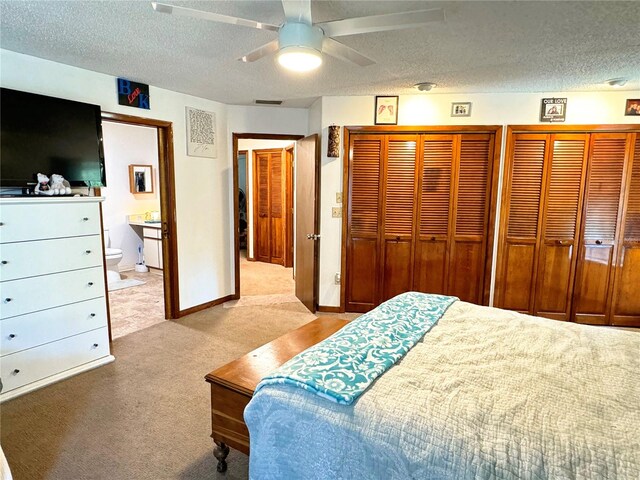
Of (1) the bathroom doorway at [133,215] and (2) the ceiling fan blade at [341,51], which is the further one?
(1) the bathroom doorway at [133,215]

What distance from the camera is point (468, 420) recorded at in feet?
3.77

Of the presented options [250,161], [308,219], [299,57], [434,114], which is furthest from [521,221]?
[250,161]

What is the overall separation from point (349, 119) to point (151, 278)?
Answer: 3772 mm

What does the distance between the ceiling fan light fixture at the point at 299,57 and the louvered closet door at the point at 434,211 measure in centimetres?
216

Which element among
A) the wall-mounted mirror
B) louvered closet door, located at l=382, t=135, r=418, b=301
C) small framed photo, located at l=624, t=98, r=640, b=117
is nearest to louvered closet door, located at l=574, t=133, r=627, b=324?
small framed photo, located at l=624, t=98, r=640, b=117

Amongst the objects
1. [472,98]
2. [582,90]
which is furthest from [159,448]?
[582,90]

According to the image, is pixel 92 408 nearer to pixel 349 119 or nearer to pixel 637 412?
pixel 637 412

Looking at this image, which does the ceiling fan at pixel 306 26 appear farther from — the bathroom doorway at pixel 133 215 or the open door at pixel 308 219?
the bathroom doorway at pixel 133 215

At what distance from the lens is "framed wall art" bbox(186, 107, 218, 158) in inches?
152

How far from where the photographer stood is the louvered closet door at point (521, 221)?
144 inches

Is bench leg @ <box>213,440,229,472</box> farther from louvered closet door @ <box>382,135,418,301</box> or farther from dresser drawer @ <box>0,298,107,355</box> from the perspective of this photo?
louvered closet door @ <box>382,135,418,301</box>

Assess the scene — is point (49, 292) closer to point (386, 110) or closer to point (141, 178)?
point (386, 110)

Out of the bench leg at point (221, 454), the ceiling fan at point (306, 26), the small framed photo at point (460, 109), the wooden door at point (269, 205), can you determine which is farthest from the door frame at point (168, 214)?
the small framed photo at point (460, 109)

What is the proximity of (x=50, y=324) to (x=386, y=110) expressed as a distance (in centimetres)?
345
